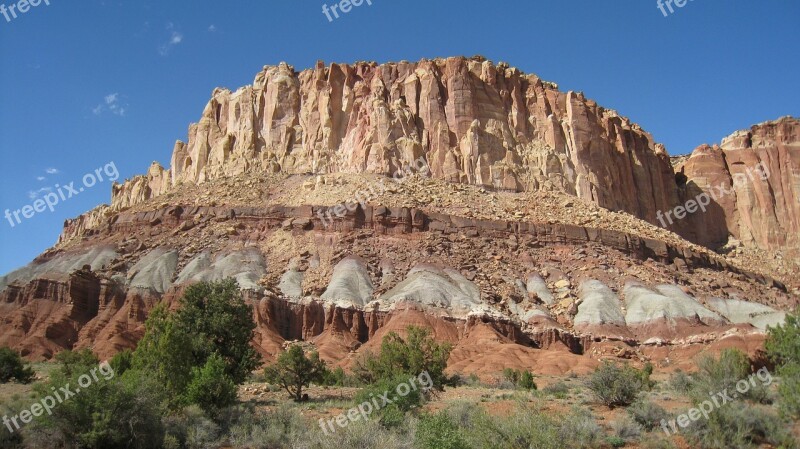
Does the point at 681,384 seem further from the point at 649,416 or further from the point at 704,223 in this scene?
the point at 704,223

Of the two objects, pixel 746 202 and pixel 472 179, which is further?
pixel 746 202

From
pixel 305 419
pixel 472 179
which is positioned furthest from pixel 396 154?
pixel 305 419

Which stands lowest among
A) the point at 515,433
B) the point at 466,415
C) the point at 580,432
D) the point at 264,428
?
the point at 580,432

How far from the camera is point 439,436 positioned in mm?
18000

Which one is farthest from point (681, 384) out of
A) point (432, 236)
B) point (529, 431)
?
point (432, 236)

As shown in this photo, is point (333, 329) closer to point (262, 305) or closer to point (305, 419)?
point (262, 305)

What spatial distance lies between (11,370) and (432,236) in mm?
36179

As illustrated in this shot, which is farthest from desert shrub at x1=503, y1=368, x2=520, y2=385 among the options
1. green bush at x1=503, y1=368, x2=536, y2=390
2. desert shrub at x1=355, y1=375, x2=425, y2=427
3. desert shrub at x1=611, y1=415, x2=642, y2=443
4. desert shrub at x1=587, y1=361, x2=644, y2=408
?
desert shrub at x1=611, y1=415, x2=642, y2=443

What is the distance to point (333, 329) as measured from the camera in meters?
50.2

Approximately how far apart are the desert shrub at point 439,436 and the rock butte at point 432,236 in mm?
20768

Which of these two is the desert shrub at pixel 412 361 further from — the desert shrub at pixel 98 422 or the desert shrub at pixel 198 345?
the desert shrub at pixel 98 422

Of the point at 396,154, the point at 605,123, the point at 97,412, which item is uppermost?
the point at 605,123

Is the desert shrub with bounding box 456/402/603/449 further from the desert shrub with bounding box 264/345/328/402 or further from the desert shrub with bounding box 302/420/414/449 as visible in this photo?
the desert shrub with bounding box 264/345/328/402

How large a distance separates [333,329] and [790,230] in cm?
8179
